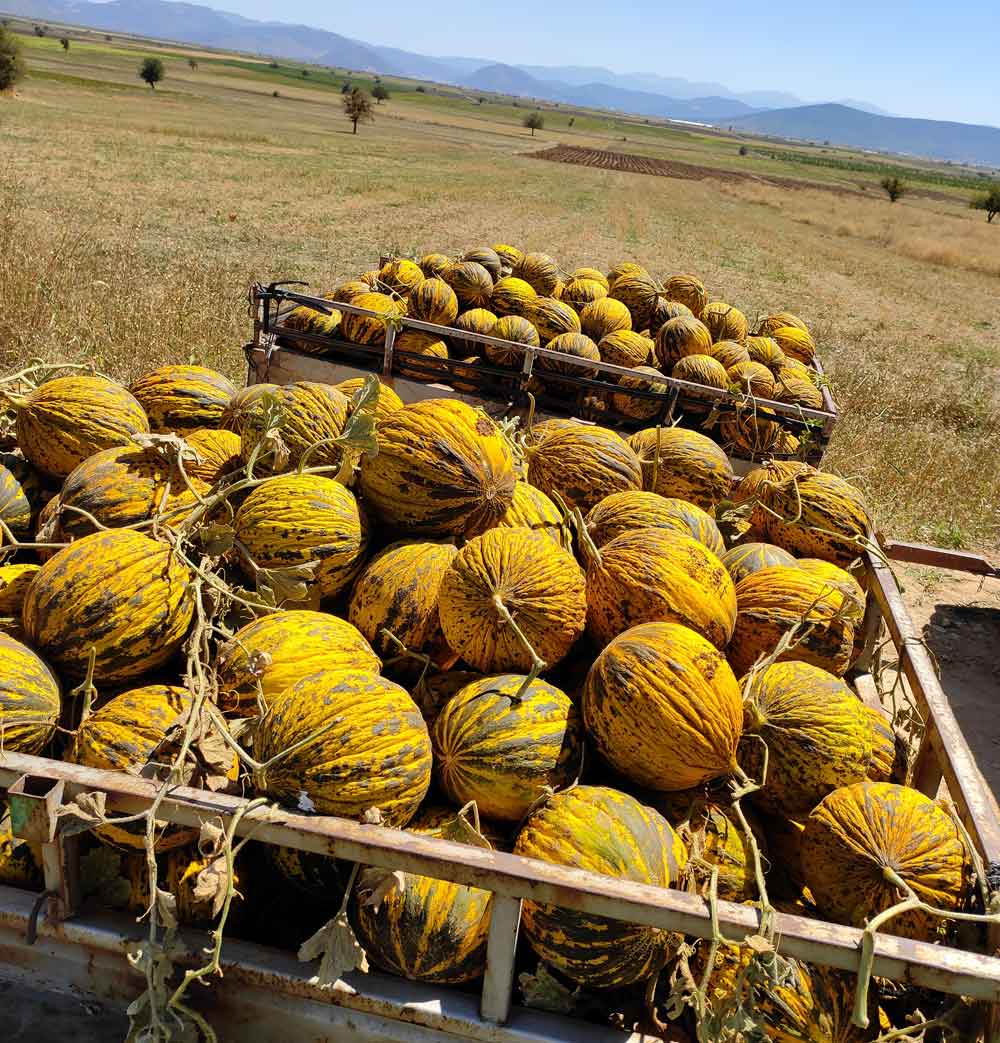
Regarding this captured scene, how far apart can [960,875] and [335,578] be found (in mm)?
1944

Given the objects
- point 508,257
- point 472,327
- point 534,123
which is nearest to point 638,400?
point 472,327

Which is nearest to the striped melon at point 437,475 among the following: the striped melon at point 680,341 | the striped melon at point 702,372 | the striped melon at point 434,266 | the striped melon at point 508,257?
the striped melon at point 702,372

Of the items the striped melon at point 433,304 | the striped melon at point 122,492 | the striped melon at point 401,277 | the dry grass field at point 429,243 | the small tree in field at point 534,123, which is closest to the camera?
the striped melon at point 122,492

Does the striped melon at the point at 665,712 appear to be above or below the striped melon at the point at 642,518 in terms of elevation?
below

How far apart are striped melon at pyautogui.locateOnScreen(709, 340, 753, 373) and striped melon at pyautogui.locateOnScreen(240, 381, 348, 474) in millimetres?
3515

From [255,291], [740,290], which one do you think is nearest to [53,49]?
[740,290]

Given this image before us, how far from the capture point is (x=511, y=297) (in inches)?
253

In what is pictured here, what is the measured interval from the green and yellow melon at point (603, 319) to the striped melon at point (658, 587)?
3.81 m

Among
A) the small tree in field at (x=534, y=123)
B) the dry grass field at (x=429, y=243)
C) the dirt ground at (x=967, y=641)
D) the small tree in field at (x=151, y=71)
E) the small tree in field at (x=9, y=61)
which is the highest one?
the small tree in field at (x=534, y=123)

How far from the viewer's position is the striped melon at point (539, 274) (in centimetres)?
700

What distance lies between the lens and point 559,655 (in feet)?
8.58

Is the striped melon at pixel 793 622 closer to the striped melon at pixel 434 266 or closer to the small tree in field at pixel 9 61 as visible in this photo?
the striped melon at pixel 434 266

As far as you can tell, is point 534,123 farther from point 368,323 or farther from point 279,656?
point 279,656

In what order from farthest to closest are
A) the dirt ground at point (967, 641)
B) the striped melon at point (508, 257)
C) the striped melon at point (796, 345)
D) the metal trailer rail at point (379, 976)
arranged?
the striped melon at point (508, 257) → the striped melon at point (796, 345) → the dirt ground at point (967, 641) → the metal trailer rail at point (379, 976)
